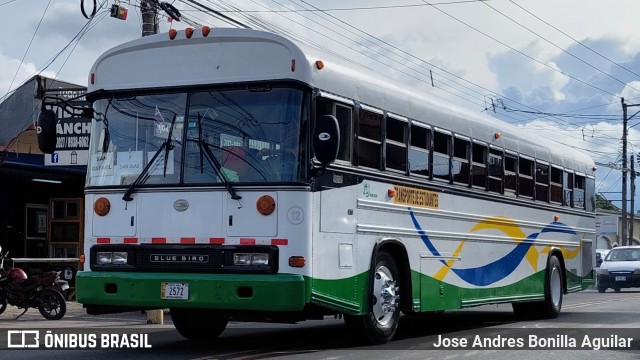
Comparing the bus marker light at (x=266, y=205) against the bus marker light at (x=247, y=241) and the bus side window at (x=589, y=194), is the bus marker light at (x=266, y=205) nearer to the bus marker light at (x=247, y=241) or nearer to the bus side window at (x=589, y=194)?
the bus marker light at (x=247, y=241)

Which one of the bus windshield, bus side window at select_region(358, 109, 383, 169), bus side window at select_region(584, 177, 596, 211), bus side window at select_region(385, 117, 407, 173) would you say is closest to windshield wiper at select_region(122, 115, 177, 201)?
the bus windshield

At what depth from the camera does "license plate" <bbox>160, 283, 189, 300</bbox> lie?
10.8 metres

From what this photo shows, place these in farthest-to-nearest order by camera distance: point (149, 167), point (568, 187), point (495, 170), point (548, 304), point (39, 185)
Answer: point (39, 185) → point (568, 187) → point (548, 304) → point (495, 170) → point (149, 167)

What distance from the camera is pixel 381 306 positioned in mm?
12195

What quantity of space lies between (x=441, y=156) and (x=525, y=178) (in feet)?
12.8

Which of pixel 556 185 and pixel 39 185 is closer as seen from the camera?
pixel 556 185

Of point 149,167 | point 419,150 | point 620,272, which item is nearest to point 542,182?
point 419,150

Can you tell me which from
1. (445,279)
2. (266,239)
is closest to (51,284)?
(445,279)

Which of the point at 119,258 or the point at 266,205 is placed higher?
the point at 266,205

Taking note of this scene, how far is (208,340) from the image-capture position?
1309cm

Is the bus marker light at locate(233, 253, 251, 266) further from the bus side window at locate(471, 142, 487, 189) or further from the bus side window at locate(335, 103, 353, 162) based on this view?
the bus side window at locate(471, 142, 487, 189)

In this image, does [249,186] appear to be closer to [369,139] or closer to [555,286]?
[369,139]

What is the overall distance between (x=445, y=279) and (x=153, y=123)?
4717 mm

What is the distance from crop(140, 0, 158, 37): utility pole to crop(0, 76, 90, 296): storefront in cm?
439
